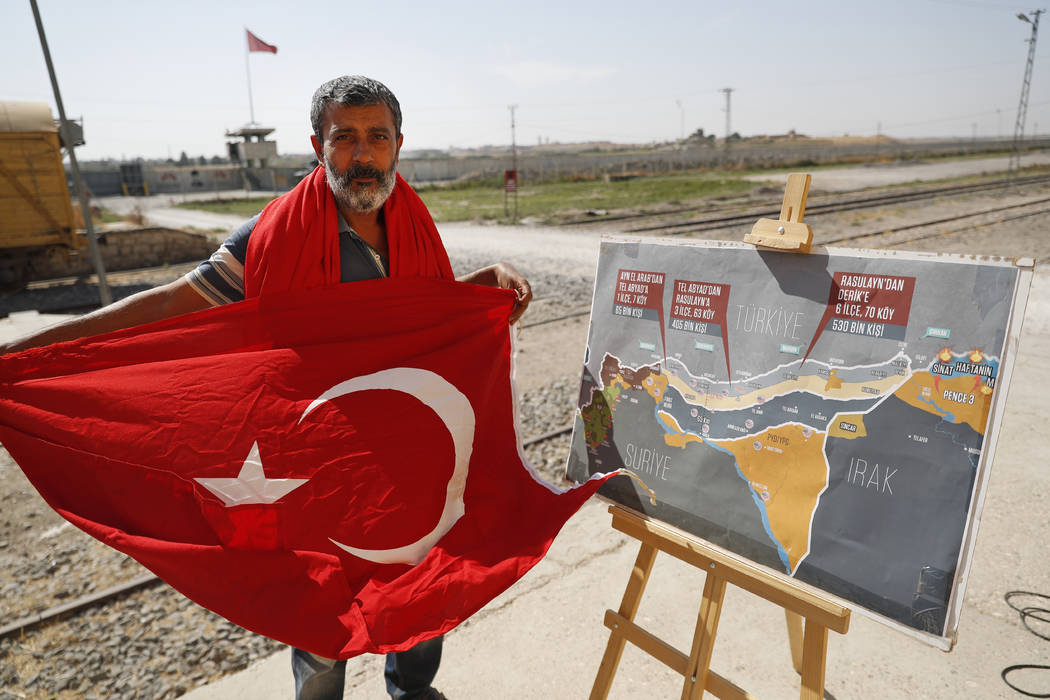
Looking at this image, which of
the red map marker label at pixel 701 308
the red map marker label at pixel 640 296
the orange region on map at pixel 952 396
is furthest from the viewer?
the red map marker label at pixel 640 296

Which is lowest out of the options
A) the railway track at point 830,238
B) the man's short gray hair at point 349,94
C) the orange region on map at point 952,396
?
the railway track at point 830,238

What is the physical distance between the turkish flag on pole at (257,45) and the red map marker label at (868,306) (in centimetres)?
4590

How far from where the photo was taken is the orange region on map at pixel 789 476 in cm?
218

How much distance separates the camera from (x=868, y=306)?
→ 6.93ft

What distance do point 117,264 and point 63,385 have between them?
59.4ft

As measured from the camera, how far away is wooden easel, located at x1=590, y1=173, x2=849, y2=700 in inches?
83.5

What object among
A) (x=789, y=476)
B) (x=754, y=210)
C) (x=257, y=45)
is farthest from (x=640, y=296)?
(x=257, y=45)

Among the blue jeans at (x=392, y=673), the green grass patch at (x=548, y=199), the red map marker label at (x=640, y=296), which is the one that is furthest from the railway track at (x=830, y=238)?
the green grass patch at (x=548, y=199)

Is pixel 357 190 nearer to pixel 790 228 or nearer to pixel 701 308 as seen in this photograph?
pixel 701 308

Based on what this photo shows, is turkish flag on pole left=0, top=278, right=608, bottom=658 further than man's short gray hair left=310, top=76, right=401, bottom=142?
No

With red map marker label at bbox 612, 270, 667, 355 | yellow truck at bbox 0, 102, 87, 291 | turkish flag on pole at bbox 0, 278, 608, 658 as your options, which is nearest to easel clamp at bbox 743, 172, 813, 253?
red map marker label at bbox 612, 270, 667, 355

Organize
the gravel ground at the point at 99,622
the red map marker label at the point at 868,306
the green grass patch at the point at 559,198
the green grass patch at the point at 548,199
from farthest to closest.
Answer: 1. the green grass patch at the point at 548,199
2. the green grass patch at the point at 559,198
3. the gravel ground at the point at 99,622
4. the red map marker label at the point at 868,306

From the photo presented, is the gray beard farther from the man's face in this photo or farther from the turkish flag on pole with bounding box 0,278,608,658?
the turkish flag on pole with bounding box 0,278,608,658

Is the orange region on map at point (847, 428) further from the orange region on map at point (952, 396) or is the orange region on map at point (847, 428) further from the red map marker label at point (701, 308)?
the red map marker label at point (701, 308)
